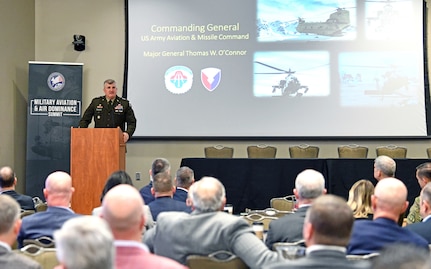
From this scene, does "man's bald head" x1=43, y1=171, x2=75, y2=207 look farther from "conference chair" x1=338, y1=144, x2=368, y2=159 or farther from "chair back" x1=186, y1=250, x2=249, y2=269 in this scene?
"conference chair" x1=338, y1=144, x2=368, y2=159

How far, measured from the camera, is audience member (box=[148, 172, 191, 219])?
12.3ft

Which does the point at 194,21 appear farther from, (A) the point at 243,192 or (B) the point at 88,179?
(B) the point at 88,179

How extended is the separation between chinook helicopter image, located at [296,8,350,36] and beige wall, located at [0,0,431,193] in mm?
1784

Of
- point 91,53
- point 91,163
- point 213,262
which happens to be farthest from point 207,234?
point 91,53

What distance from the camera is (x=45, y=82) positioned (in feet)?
27.6

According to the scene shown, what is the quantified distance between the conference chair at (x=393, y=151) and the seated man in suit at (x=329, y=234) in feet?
19.9

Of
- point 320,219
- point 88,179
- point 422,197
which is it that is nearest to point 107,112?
point 88,179

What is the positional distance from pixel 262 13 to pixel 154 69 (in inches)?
79.5

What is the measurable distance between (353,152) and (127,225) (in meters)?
6.31

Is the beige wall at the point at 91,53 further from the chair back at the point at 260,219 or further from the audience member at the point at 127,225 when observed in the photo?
the audience member at the point at 127,225

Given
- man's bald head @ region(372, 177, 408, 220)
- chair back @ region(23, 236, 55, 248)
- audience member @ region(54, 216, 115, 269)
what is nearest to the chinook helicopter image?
man's bald head @ region(372, 177, 408, 220)

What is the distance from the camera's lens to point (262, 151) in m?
7.96

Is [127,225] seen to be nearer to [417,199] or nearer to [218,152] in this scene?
[417,199]

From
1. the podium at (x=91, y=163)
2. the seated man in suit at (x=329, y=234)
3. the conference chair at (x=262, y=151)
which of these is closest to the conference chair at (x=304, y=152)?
the conference chair at (x=262, y=151)
